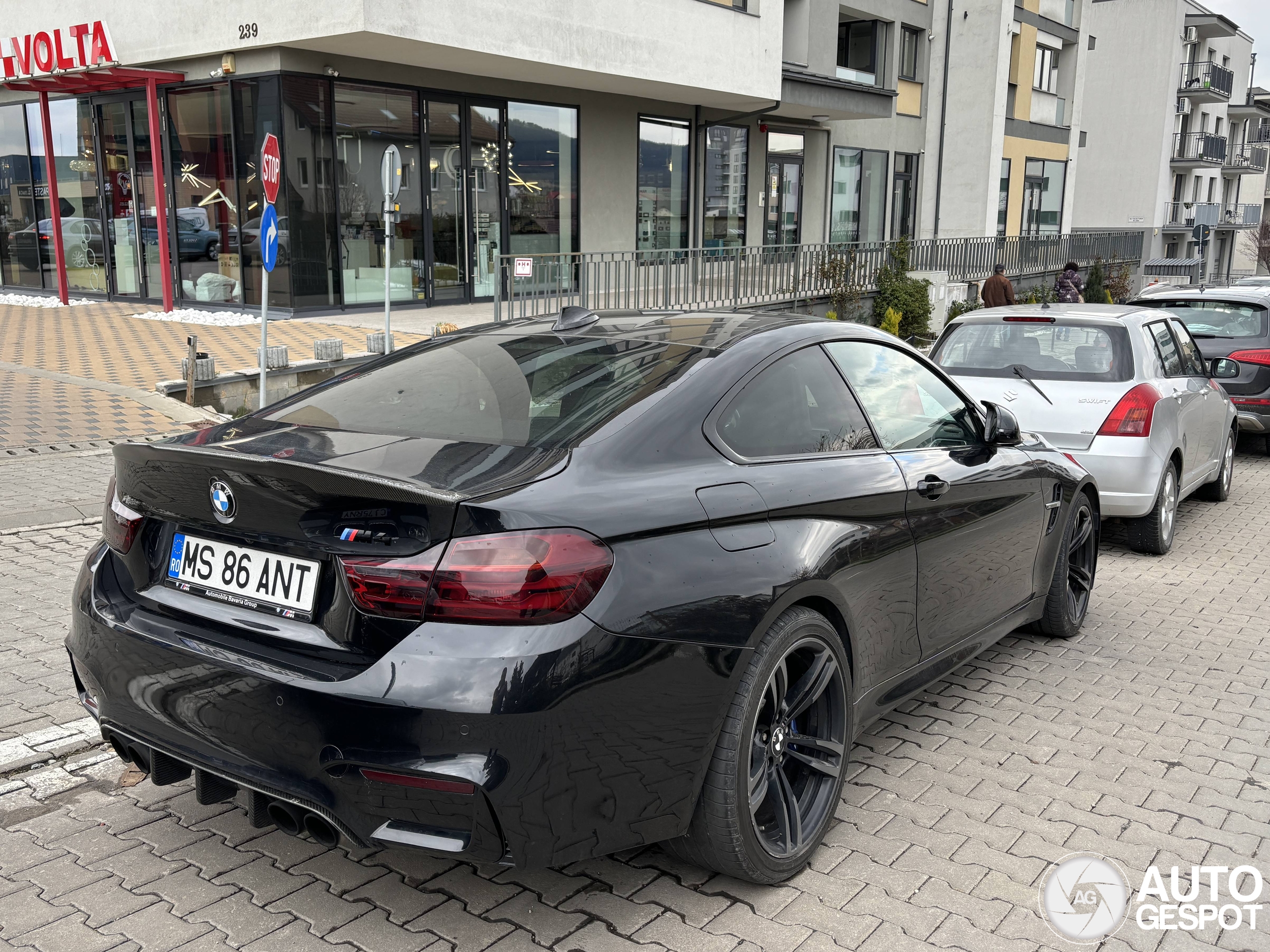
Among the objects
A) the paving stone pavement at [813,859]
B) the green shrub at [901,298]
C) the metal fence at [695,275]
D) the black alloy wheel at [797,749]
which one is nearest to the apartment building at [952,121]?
the metal fence at [695,275]

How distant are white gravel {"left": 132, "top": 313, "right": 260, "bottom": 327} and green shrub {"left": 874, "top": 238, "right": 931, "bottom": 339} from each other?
1136 centimetres

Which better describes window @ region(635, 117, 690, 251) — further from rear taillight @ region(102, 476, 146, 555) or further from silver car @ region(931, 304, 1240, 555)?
rear taillight @ region(102, 476, 146, 555)

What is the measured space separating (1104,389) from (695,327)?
4239 millimetres

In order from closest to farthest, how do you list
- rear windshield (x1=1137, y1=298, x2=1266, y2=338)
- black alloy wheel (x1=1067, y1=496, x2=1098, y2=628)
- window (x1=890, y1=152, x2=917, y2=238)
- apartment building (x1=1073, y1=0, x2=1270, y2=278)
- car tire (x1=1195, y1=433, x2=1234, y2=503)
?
black alloy wheel (x1=1067, y1=496, x2=1098, y2=628)
car tire (x1=1195, y1=433, x2=1234, y2=503)
rear windshield (x1=1137, y1=298, x2=1266, y2=338)
window (x1=890, y1=152, x2=917, y2=238)
apartment building (x1=1073, y1=0, x2=1270, y2=278)

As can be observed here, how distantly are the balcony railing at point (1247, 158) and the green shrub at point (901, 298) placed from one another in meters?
53.0

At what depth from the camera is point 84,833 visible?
3.28m

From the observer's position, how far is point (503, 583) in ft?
7.91

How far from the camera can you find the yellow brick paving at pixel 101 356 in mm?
9766

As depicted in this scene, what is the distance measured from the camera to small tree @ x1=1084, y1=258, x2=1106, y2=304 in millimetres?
30047

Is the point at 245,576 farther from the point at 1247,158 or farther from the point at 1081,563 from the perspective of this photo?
the point at 1247,158

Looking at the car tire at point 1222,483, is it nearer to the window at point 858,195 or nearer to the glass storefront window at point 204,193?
the glass storefront window at point 204,193

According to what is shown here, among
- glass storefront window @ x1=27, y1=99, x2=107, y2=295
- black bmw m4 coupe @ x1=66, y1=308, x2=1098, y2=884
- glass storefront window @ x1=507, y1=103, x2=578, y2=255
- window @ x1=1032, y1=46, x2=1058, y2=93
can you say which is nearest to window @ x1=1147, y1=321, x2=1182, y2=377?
black bmw m4 coupe @ x1=66, y1=308, x2=1098, y2=884

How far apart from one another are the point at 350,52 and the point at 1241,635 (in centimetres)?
1368

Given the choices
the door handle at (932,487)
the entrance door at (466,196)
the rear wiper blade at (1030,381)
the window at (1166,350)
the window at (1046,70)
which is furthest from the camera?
the window at (1046,70)
